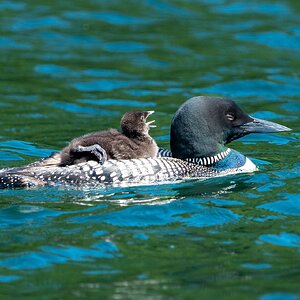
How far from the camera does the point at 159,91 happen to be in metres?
13.1

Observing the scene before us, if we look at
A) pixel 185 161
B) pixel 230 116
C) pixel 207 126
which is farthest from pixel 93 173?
pixel 230 116

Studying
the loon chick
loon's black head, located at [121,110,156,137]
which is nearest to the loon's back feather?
the loon chick

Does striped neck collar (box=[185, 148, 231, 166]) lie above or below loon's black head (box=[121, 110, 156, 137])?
below

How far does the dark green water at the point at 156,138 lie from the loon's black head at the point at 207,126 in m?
0.36

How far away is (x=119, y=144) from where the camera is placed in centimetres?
895

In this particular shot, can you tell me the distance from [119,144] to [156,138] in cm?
227

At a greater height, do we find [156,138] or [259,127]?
[259,127]

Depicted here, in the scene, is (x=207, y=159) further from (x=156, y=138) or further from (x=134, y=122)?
(x=156, y=138)

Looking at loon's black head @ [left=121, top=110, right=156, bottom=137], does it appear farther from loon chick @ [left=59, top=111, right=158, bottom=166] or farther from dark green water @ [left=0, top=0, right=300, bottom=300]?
dark green water @ [left=0, top=0, right=300, bottom=300]

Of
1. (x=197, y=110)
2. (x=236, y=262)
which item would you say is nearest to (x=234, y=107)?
(x=197, y=110)

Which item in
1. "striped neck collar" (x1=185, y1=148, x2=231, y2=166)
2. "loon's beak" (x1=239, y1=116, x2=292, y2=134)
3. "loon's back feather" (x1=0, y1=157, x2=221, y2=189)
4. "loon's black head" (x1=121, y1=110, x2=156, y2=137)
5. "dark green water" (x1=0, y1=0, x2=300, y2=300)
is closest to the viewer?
Result: "dark green water" (x1=0, y1=0, x2=300, y2=300)

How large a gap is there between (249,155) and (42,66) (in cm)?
465

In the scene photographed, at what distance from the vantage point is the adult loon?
28.2 ft

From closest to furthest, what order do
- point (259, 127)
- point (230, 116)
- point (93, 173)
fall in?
1. point (93, 173)
2. point (230, 116)
3. point (259, 127)
